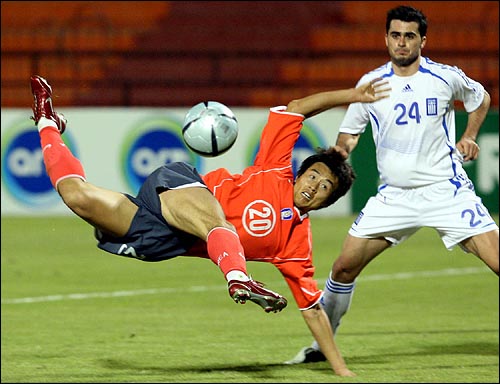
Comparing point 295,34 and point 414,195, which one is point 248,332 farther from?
point 295,34

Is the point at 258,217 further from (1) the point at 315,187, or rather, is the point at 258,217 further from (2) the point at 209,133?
(2) the point at 209,133

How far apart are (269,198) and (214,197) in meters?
0.39

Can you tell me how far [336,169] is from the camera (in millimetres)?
6500

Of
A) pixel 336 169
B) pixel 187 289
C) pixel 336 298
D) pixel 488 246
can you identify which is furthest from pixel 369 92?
pixel 187 289

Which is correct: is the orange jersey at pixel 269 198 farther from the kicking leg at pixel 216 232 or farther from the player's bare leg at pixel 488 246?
the player's bare leg at pixel 488 246

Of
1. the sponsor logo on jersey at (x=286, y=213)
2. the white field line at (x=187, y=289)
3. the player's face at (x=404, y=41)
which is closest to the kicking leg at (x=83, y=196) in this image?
the sponsor logo on jersey at (x=286, y=213)

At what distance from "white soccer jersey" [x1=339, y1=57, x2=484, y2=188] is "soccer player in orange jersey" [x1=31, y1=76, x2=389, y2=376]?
71 cm

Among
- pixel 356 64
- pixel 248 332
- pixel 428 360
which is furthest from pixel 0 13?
pixel 428 360

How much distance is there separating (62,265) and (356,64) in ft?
26.6

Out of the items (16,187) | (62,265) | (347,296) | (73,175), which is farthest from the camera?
(16,187)

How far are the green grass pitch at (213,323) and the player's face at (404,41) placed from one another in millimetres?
1969

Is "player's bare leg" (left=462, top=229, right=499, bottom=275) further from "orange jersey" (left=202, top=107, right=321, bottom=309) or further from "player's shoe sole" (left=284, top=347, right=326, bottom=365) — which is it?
"player's shoe sole" (left=284, top=347, right=326, bottom=365)

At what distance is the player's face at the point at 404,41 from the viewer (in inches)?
269

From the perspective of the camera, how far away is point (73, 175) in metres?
6.27
